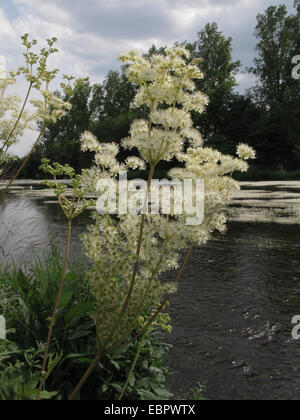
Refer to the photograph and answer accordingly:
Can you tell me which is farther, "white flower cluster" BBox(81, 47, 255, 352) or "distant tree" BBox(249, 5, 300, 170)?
"distant tree" BBox(249, 5, 300, 170)

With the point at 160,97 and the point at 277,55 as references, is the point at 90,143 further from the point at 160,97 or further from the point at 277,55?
the point at 277,55

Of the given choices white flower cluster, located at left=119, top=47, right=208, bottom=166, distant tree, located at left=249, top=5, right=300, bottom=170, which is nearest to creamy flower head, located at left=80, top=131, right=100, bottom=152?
white flower cluster, located at left=119, top=47, right=208, bottom=166

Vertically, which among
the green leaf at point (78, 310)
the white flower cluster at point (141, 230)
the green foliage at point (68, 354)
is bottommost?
the green foliage at point (68, 354)

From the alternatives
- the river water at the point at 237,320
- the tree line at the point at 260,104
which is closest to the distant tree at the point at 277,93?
the tree line at the point at 260,104

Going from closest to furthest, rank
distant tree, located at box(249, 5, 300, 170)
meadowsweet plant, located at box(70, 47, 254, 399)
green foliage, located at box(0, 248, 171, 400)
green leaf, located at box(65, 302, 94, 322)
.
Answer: meadowsweet plant, located at box(70, 47, 254, 399), green foliage, located at box(0, 248, 171, 400), green leaf, located at box(65, 302, 94, 322), distant tree, located at box(249, 5, 300, 170)

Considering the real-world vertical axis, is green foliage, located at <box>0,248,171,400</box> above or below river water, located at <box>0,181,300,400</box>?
above

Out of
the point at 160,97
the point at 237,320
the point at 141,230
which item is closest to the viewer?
the point at 141,230

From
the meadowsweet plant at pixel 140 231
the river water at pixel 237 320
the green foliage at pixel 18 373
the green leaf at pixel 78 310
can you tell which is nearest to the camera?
the green foliage at pixel 18 373

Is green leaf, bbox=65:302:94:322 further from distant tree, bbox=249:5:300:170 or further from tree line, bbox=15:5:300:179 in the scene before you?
distant tree, bbox=249:5:300:170

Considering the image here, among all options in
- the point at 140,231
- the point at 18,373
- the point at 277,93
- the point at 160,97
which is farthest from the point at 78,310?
the point at 277,93

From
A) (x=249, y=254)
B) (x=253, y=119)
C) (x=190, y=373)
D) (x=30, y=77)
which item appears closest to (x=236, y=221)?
(x=249, y=254)

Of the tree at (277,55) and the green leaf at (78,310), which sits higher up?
the tree at (277,55)

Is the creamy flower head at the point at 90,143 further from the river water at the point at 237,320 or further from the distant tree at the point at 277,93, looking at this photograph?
the distant tree at the point at 277,93

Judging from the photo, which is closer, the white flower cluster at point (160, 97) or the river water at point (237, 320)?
the white flower cluster at point (160, 97)
